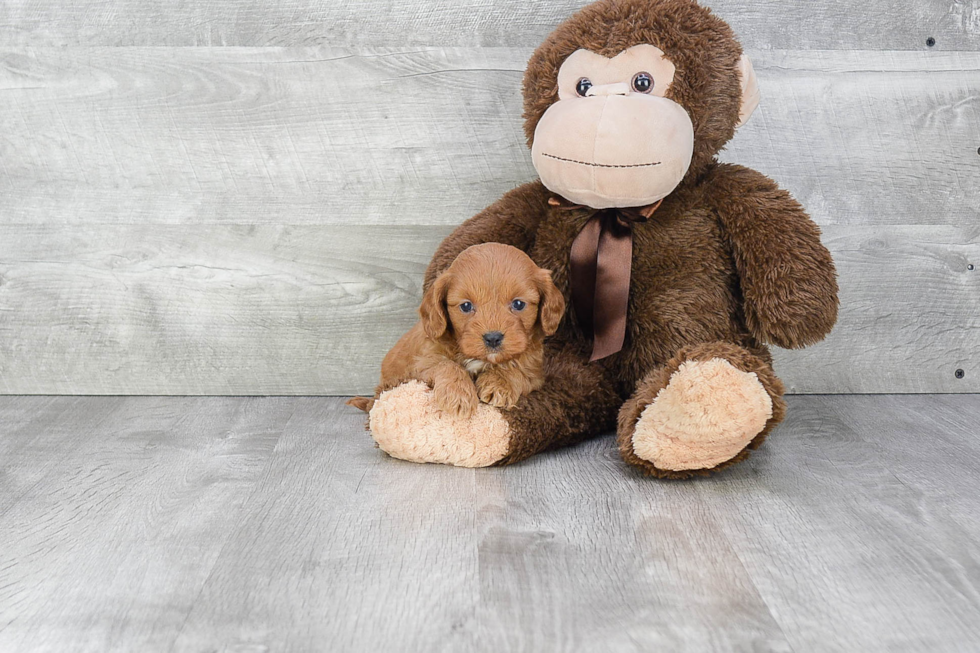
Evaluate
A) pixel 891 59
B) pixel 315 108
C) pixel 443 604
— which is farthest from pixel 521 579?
pixel 891 59

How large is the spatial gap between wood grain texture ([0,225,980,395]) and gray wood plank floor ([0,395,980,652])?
0.23 m

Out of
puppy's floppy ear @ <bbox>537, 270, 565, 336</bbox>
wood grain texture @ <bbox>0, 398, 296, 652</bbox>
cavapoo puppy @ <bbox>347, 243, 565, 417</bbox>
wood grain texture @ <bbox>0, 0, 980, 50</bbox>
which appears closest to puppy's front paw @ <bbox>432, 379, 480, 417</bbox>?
cavapoo puppy @ <bbox>347, 243, 565, 417</bbox>

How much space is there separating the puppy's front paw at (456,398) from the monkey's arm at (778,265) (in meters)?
0.38

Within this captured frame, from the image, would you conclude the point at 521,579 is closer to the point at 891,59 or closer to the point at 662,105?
the point at 662,105

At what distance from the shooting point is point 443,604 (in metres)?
0.76

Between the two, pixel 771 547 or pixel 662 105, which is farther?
pixel 662 105

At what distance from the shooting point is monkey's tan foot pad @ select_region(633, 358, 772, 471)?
1.00m

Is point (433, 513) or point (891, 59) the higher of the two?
point (891, 59)

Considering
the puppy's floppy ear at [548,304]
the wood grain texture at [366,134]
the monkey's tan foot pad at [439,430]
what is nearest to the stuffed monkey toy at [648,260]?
the monkey's tan foot pad at [439,430]

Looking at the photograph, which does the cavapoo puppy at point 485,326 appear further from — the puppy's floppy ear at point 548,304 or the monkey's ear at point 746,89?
the monkey's ear at point 746,89

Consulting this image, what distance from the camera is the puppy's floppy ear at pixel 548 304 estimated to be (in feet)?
3.52

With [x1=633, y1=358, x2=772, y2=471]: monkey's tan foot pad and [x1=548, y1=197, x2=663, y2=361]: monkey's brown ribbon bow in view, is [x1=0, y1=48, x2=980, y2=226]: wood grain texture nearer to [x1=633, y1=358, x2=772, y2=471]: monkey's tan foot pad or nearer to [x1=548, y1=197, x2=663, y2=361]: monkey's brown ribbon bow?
[x1=548, y1=197, x2=663, y2=361]: monkey's brown ribbon bow

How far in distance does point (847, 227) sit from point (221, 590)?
114 centimetres

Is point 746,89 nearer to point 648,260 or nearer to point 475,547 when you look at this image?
point 648,260
